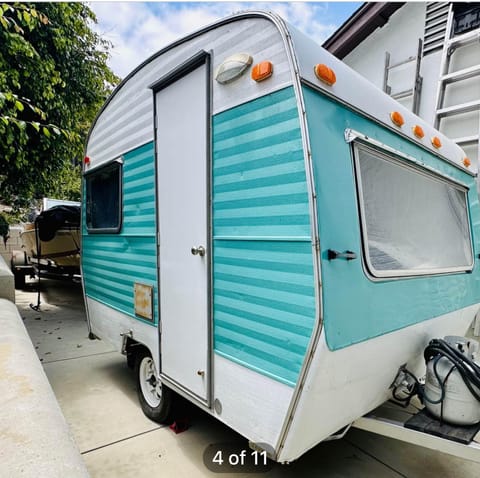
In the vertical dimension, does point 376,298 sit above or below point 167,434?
above

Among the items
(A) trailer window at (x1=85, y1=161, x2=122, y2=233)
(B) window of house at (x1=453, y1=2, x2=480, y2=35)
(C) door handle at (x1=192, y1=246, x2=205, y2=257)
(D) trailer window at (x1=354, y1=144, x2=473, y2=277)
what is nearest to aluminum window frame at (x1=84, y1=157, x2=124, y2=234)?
(A) trailer window at (x1=85, y1=161, x2=122, y2=233)

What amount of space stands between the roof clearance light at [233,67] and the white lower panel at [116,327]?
1896 mm

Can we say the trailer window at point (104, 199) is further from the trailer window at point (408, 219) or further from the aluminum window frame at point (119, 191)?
the trailer window at point (408, 219)

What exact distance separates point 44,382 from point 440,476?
270cm

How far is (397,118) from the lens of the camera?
2234 millimetres

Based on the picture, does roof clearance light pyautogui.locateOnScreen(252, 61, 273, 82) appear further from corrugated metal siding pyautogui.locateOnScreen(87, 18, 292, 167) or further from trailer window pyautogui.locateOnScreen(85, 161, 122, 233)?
trailer window pyautogui.locateOnScreen(85, 161, 122, 233)

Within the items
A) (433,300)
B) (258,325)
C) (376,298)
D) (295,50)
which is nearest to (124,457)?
(258,325)

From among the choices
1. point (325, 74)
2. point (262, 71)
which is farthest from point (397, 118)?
point (262, 71)

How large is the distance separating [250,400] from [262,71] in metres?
1.73

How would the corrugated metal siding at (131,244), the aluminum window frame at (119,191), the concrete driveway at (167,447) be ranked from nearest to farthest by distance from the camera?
1. the concrete driveway at (167,447)
2. the corrugated metal siding at (131,244)
3. the aluminum window frame at (119,191)

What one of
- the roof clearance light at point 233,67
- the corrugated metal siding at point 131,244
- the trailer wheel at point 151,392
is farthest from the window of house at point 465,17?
the trailer wheel at point 151,392

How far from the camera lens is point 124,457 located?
2.51 metres

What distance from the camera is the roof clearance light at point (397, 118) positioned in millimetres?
2200

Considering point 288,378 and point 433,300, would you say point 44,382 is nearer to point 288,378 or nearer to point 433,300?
point 288,378
